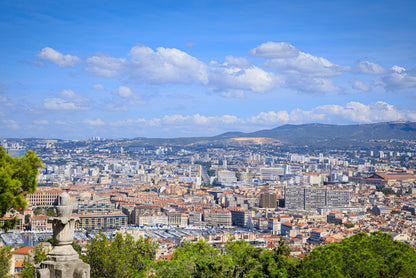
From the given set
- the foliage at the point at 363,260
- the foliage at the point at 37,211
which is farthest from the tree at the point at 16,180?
the foliage at the point at 37,211

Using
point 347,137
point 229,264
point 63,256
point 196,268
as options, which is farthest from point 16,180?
point 347,137

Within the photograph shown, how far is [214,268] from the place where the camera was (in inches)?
352

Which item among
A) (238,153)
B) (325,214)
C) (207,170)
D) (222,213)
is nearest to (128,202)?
(222,213)

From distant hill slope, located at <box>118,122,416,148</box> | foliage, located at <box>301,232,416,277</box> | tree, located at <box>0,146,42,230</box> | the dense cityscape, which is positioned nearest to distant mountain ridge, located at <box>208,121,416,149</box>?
distant hill slope, located at <box>118,122,416,148</box>

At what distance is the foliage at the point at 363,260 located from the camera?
932 cm

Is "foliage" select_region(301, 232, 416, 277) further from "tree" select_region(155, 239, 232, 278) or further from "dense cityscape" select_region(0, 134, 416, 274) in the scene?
"dense cityscape" select_region(0, 134, 416, 274)

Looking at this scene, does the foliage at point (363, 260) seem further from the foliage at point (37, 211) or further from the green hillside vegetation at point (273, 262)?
the foliage at point (37, 211)

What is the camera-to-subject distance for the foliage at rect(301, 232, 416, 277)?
367 inches

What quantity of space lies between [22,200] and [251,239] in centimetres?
3417

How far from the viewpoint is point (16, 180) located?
5.60 m

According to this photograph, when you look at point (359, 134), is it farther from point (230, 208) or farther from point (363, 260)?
point (363, 260)

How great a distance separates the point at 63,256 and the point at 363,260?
24.9ft

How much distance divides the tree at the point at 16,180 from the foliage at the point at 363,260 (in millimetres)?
5519

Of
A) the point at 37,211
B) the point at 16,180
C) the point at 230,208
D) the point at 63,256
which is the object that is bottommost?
the point at 230,208
